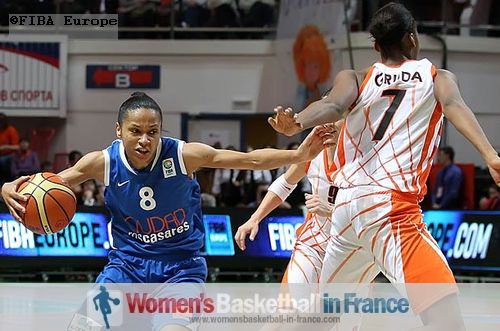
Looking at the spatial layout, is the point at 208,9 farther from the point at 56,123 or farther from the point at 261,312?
the point at 261,312

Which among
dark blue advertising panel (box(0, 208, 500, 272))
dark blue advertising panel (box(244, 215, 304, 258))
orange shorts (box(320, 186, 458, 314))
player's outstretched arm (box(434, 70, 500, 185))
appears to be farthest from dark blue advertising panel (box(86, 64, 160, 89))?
player's outstretched arm (box(434, 70, 500, 185))

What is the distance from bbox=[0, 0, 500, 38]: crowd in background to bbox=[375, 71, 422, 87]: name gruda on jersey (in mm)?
13666

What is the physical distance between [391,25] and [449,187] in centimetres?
1052

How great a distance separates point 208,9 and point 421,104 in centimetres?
1574

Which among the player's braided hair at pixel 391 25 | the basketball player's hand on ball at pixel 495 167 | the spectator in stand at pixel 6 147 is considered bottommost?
the spectator in stand at pixel 6 147

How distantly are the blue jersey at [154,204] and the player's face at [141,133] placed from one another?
0.33 feet

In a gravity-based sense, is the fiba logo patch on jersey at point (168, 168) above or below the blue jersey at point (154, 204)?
above

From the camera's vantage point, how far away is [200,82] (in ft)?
69.5

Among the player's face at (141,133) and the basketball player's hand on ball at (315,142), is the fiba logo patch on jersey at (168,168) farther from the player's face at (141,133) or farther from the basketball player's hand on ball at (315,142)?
the basketball player's hand on ball at (315,142)

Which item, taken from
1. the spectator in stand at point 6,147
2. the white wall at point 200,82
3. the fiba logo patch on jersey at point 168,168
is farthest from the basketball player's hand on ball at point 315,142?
the white wall at point 200,82

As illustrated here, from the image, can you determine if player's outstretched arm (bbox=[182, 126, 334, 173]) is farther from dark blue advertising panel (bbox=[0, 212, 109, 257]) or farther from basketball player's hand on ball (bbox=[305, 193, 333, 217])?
dark blue advertising panel (bbox=[0, 212, 109, 257])

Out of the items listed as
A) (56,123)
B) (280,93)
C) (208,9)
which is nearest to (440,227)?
(280,93)

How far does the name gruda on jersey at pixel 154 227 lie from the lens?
552cm

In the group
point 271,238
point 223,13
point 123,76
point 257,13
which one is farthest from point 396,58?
point 123,76
